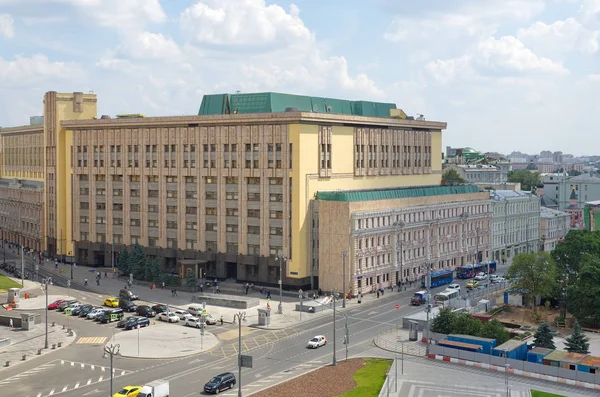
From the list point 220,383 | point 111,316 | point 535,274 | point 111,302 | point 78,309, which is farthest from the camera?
point 111,302

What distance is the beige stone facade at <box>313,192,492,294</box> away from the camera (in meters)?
120

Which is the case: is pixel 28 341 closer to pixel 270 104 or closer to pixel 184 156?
pixel 184 156

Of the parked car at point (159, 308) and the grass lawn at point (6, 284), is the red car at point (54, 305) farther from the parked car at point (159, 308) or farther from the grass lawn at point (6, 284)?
the grass lawn at point (6, 284)

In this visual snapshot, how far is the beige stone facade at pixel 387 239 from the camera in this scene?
120 metres

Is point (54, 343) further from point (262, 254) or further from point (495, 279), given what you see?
point (495, 279)

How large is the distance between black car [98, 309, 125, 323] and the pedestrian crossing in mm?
8817

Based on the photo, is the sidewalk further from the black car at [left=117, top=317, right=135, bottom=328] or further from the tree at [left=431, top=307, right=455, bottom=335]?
the tree at [left=431, top=307, right=455, bottom=335]

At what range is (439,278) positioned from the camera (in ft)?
437

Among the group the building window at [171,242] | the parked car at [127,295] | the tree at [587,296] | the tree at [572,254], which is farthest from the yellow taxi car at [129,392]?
the building window at [171,242]

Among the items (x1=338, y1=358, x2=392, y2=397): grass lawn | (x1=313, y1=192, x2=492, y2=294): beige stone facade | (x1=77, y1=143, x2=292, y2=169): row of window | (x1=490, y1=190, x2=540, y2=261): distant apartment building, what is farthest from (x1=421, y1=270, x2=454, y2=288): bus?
(x1=338, y1=358, x2=392, y2=397): grass lawn

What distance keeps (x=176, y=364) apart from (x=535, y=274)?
52.4 meters

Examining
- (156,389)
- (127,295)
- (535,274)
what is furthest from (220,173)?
(156,389)

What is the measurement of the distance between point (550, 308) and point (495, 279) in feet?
79.5

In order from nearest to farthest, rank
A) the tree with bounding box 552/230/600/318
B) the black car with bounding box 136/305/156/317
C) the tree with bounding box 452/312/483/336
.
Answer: the tree with bounding box 452/312/483/336, the black car with bounding box 136/305/156/317, the tree with bounding box 552/230/600/318
